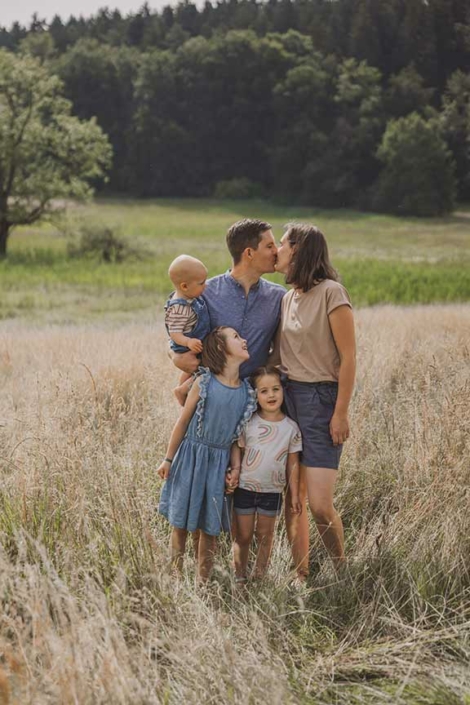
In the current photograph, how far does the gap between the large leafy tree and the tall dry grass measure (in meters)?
24.4

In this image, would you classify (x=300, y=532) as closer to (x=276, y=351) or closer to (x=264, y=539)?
(x=264, y=539)

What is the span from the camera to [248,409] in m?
Result: 3.48

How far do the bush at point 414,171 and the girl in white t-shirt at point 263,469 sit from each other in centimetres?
2651

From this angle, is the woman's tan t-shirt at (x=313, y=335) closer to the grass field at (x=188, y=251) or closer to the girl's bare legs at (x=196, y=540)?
the girl's bare legs at (x=196, y=540)

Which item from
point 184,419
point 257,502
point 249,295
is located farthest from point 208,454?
point 249,295

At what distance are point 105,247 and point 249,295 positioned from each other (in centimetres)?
2448

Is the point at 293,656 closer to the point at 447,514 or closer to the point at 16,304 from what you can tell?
the point at 447,514

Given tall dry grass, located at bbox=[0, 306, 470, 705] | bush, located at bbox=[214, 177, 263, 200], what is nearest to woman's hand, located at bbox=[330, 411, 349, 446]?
tall dry grass, located at bbox=[0, 306, 470, 705]

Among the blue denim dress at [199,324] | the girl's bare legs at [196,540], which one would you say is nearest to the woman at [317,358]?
the blue denim dress at [199,324]

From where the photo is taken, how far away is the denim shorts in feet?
11.6

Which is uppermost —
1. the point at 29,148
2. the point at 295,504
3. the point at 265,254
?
the point at 29,148

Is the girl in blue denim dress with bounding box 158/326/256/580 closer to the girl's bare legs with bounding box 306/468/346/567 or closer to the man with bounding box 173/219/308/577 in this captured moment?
the man with bounding box 173/219/308/577

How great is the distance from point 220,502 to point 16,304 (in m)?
13.9

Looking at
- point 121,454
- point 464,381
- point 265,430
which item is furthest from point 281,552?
point 464,381
